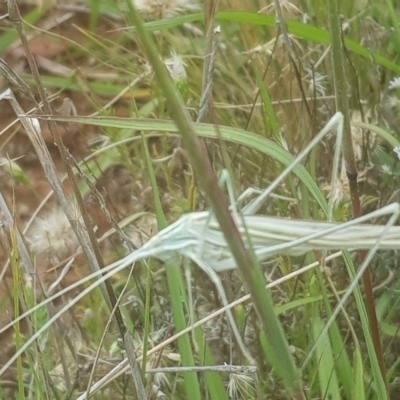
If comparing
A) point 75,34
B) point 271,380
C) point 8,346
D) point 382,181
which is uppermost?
point 75,34

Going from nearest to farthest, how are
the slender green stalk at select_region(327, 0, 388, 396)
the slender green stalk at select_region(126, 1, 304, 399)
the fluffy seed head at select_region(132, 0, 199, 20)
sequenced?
1. the slender green stalk at select_region(126, 1, 304, 399)
2. the slender green stalk at select_region(327, 0, 388, 396)
3. the fluffy seed head at select_region(132, 0, 199, 20)

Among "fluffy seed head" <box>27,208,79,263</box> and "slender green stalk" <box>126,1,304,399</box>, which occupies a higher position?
"slender green stalk" <box>126,1,304,399</box>

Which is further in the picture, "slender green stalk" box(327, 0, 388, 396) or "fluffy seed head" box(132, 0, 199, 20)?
"fluffy seed head" box(132, 0, 199, 20)

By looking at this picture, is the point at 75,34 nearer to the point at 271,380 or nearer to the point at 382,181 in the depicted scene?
the point at 382,181

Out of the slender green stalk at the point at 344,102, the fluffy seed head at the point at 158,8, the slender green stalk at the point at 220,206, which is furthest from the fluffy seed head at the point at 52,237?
the slender green stalk at the point at 220,206

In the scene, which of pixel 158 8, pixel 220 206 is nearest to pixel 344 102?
pixel 220 206

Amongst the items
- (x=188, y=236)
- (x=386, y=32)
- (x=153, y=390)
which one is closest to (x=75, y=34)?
(x=386, y=32)

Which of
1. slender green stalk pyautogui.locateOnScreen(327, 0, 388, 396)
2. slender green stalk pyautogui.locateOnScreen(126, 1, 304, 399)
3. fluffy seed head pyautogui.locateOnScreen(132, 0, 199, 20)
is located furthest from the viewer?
fluffy seed head pyautogui.locateOnScreen(132, 0, 199, 20)

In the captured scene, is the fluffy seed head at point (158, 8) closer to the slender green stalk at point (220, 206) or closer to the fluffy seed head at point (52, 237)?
the fluffy seed head at point (52, 237)

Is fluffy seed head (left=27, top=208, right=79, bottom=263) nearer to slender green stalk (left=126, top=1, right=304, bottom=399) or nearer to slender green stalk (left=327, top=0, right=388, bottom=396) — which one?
slender green stalk (left=327, top=0, right=388, bottom=396)

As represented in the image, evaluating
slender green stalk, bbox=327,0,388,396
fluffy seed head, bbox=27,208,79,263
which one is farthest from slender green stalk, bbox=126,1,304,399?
fluffy seed head, bbox=27,208,79,263

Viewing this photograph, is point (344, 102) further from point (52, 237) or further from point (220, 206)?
point (52, 237)
